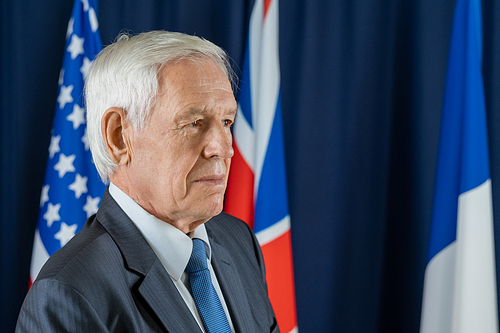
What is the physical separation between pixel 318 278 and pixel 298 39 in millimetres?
1339

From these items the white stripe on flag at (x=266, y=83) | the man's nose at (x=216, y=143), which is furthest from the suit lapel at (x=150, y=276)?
the white stripe on flag at (x=266, y=83)

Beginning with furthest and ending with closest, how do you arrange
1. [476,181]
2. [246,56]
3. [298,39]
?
[298,39] < [246,56] < [476,181]

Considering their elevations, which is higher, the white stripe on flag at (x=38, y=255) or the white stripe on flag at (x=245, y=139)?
the white stripe on flag at (x=245, y=139)

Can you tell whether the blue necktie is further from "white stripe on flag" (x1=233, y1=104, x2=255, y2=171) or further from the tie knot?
"white stripe on flag" (x1=233, y1=104, x2=255, y2=171)

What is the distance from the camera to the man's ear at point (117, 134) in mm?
958

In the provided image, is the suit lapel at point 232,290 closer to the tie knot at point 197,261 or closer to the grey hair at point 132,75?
the tie knot at point 197,261

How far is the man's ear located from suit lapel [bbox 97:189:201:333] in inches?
5.2

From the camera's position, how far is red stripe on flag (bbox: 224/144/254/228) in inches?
81.2

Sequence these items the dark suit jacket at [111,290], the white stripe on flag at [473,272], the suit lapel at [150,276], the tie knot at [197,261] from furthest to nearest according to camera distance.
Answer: the white stripe on flag at [473,272]
the tie knot at [197,261]
the suit lapel at [150,276]
the dark suit jacket at [111,290]

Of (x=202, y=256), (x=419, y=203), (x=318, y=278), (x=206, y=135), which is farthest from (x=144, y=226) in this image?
(x=419, y=203)

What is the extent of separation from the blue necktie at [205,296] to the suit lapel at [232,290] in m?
0.07

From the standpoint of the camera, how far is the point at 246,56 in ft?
6.83

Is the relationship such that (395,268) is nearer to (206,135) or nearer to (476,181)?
(476,181)

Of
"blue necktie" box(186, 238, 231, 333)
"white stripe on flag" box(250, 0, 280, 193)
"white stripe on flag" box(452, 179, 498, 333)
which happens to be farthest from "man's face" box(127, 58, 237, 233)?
"white stripe on flag" box(452, 179, 498, 333)
